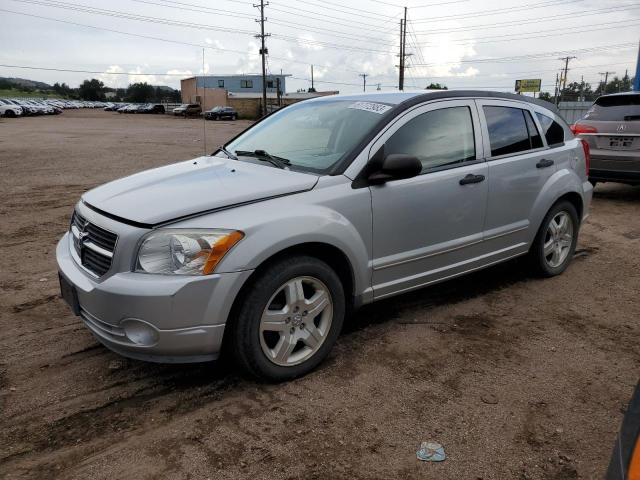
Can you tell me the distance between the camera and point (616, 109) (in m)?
8.36

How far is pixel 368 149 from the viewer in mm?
3531

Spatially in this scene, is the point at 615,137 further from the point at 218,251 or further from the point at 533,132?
the point at 218,251

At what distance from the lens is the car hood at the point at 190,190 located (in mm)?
2971

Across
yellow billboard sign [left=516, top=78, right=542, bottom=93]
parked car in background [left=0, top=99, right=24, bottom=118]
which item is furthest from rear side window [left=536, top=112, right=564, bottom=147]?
yellow billboard sign [left=516, top=78, right=542, bottom=93]

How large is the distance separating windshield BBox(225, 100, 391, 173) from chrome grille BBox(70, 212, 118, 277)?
129 cm

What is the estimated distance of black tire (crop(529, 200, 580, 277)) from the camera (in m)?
4.89

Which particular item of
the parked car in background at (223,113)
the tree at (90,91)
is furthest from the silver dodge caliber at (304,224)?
the tree at (90,91)

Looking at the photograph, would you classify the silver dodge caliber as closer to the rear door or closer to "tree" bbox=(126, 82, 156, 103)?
the rear door

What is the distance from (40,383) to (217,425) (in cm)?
121

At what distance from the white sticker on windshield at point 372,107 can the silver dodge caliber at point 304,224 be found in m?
0.02

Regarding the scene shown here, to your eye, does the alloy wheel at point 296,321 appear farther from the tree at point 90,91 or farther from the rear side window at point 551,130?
the tree at point 90,91

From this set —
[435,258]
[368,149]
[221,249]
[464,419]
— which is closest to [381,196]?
[368,149]

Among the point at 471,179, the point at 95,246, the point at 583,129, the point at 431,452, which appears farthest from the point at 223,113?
the point at 431,452

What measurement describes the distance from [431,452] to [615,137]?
740 cm
